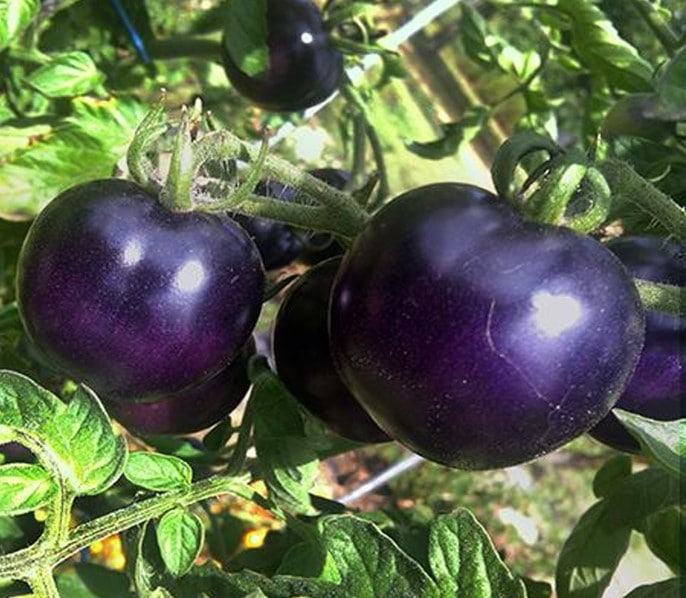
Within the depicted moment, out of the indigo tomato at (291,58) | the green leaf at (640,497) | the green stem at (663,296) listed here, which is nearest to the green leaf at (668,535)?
the green leaf at (640,497)

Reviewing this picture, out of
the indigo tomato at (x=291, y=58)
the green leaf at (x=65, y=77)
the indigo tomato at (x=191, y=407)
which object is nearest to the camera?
the indigo tomato at (x=191, y=407)

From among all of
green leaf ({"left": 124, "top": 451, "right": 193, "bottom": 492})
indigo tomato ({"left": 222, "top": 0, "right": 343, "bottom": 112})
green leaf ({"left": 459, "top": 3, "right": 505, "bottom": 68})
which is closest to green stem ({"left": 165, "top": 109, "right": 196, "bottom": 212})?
green leaf ({"left": 124, "top": 451, "right": 193, "bottom": 492})

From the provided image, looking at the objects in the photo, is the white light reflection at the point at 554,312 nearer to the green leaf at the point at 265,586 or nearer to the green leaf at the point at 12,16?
the green leaf at the point at 265,586

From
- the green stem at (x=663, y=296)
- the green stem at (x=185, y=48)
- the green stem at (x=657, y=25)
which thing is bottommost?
the green stem at (x=657, y=25)

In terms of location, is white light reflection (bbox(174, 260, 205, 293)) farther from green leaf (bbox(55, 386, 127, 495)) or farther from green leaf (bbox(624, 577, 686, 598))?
green leaf (bbox(624, 577, 686, 598))

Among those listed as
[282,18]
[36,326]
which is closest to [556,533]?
[282,18]

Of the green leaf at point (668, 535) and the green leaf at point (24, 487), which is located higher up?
the green leaf at point (24, 487)
